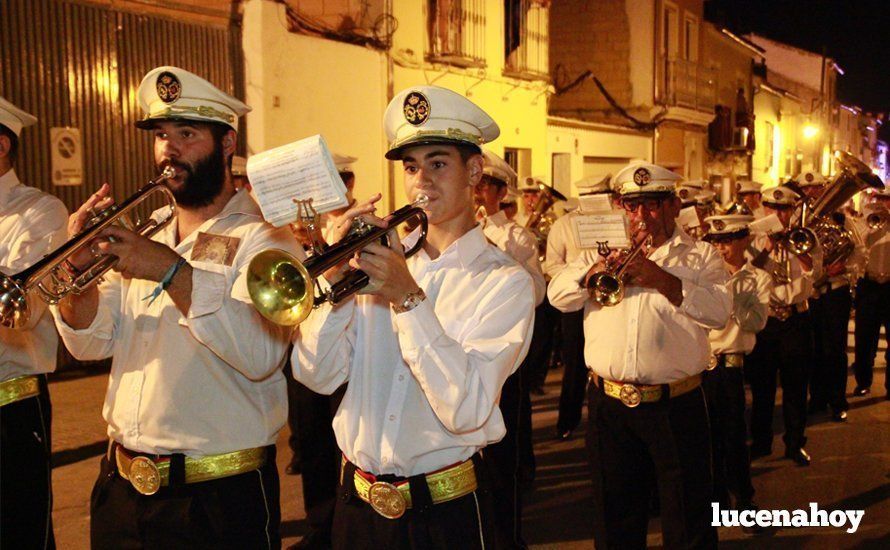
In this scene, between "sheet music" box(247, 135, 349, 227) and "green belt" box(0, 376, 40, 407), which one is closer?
"sheet music" box(247, 135, 349, 227)

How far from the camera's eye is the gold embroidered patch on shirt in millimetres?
3453

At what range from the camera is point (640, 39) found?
25.8 m

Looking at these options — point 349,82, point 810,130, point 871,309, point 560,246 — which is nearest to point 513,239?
point 560,246

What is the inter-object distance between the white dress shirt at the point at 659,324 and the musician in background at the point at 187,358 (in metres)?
2.27

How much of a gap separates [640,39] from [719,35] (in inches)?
290

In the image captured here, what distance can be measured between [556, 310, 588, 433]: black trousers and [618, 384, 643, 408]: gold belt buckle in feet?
12.1

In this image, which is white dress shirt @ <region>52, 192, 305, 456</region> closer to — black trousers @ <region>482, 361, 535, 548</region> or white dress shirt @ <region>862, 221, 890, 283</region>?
black trousers @ <region>482, 361, 535, 548</region>

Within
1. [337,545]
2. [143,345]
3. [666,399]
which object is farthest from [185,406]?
[666,399]

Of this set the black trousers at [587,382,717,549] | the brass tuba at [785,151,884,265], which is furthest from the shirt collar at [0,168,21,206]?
the brass tuba at [785,151,884,265]

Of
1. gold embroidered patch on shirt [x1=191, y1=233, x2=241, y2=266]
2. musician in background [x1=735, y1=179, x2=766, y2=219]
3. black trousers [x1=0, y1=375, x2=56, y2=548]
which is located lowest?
black trousers [x1=0, y1=375, x2=56, y2=548]

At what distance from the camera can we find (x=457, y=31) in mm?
17188

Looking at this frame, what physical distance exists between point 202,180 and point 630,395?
2.68 metres

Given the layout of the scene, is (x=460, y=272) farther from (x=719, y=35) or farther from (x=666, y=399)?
(x=719, y=35)

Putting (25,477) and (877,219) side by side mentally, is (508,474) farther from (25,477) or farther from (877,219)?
(877,219)
